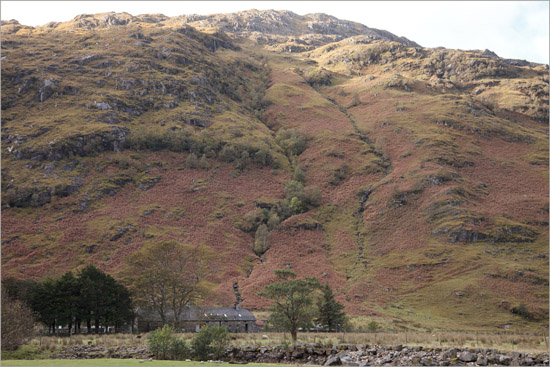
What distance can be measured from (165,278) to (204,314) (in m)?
10.2

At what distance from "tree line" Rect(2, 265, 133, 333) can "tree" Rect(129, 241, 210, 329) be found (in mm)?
4277

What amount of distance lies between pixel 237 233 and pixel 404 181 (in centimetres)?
5251

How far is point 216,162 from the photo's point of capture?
490 feet

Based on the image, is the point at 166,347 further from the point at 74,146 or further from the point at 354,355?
the point at 74,146

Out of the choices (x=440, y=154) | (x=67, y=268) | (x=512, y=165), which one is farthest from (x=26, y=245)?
(x=512, y=165)

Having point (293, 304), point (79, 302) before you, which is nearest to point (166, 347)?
point (293, 304)

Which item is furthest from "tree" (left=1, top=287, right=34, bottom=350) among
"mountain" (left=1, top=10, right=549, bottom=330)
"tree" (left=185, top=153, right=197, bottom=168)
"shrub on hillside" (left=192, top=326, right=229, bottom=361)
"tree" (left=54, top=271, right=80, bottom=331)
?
"tree" (left=185, top=153, right=197, bottom=168)

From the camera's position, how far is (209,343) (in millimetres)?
36219

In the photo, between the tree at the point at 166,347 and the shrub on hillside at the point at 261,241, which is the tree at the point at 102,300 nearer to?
the tree at the point at 166,347

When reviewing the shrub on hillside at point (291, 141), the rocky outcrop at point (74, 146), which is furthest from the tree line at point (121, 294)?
the shrub on hillside at point (291, 141)

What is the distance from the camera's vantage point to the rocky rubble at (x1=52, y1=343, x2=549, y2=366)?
3212cm

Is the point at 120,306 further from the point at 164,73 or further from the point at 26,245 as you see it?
the point at 164,73

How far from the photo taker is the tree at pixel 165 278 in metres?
66.4

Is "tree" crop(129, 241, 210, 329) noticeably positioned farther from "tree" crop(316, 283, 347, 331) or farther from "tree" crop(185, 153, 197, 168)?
"tree" crop(185, 153, 197, 168)
